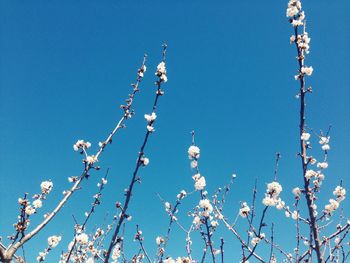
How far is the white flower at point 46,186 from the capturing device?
213 inches

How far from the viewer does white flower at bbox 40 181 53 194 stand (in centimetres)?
542

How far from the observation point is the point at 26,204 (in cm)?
409

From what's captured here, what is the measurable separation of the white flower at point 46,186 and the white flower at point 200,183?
246 cm

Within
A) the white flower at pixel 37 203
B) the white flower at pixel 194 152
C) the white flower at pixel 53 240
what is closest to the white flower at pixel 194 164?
the white flower at pixel 194 152

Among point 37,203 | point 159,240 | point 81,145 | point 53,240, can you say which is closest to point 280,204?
point 159,240

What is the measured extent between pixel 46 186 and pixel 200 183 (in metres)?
2.60

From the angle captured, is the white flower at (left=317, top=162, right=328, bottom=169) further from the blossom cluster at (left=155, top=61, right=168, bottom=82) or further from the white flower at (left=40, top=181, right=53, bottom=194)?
the white flower at (left=40, top=181, right=53, bottom=194)

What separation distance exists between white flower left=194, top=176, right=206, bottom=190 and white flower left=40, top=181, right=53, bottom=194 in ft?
8.06

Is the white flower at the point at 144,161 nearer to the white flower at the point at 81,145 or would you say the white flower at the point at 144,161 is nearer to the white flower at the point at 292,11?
the white flower at the point at 81,145

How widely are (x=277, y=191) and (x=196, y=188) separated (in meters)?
1.00

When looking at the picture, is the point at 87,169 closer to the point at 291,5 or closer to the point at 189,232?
the point at 189,232

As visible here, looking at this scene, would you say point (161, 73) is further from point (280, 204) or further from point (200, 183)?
point (280, 204)

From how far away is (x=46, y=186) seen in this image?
546 centimetres

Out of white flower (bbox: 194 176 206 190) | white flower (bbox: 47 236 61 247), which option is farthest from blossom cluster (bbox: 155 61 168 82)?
white flower (bbox: 47 236 61 247)
